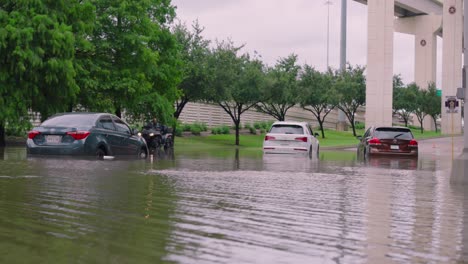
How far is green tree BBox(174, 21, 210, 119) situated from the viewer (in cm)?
4216

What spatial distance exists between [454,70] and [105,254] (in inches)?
3279

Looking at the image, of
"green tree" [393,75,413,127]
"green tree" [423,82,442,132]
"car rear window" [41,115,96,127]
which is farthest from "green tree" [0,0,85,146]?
"green tree" [423,82,442,132]

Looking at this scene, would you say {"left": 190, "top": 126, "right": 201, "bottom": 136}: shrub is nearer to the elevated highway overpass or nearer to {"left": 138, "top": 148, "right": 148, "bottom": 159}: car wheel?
the elevated highway overpass

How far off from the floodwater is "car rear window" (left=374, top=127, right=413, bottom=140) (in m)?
12.0

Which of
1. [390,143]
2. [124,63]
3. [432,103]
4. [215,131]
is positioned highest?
[124,63]

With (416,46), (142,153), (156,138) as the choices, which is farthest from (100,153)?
(416,46)

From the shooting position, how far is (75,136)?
717 inches

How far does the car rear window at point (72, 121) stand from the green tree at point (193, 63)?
73.5ft

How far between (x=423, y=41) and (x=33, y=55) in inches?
3059

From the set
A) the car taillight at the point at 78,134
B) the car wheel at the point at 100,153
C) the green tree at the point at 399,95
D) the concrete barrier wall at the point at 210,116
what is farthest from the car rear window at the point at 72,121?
the green tree at the point at 399,95

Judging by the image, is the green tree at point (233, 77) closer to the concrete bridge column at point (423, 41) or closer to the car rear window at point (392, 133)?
the car rear window at point (392, 133)

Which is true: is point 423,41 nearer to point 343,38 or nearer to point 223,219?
point 343,38

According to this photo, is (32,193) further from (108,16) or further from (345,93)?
(345,93)

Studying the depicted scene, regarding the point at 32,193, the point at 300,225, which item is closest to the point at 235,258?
the point at 300,225
